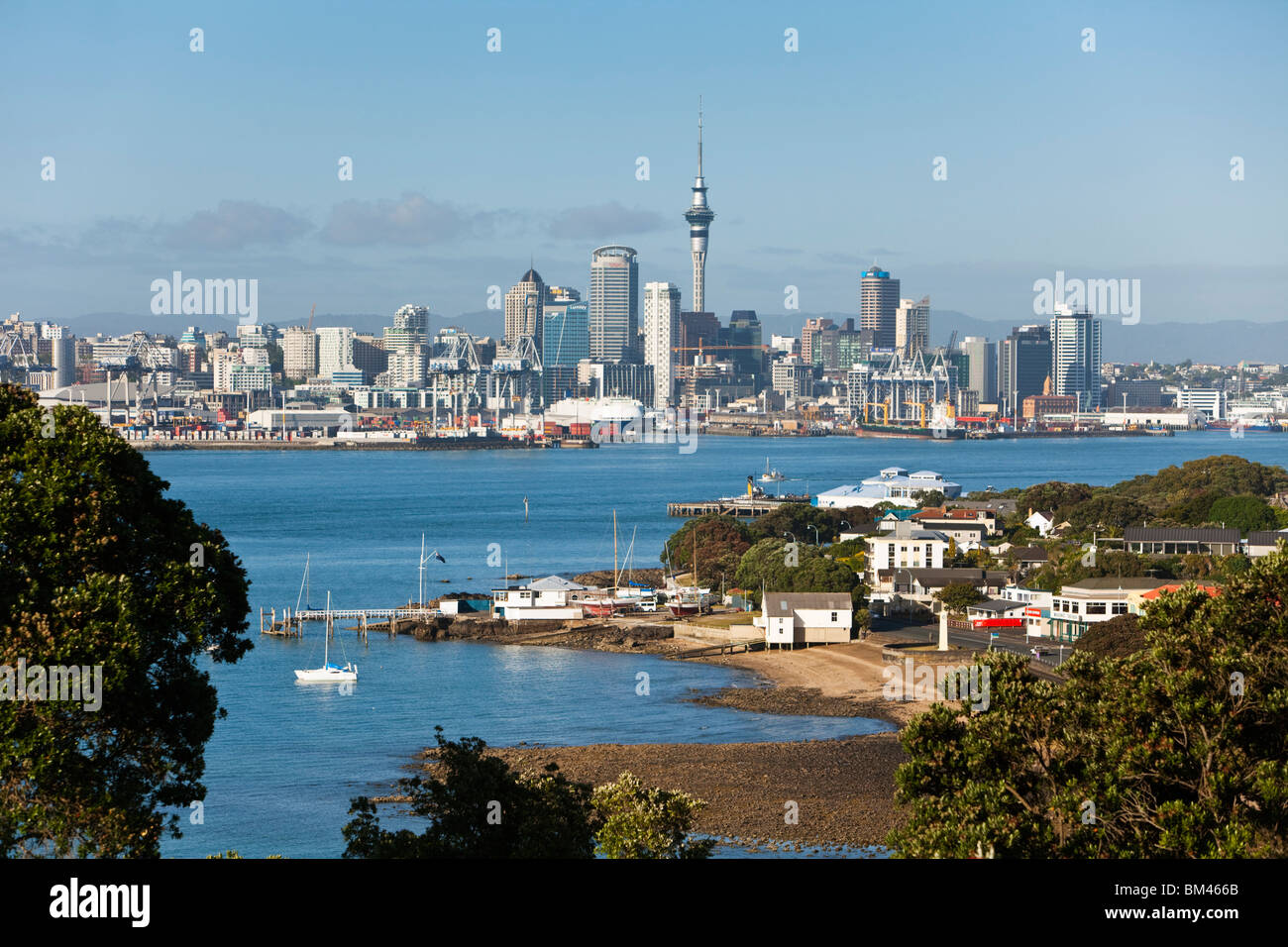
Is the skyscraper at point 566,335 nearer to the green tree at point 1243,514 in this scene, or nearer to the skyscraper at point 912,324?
the skyscraper at point 912,324

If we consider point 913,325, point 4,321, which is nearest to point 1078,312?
point 913,325

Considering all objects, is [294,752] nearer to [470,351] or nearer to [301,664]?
[301,664]

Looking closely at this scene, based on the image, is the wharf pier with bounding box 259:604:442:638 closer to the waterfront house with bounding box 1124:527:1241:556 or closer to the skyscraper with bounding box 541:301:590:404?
the waterfront house with bounding box 1124:527:1241:556

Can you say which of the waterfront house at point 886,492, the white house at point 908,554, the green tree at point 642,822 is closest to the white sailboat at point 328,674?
the white house at point 908,554

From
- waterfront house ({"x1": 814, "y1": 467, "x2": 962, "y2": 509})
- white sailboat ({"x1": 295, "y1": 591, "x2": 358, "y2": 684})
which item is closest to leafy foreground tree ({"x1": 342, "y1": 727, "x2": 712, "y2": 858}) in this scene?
white sailboat ({"x1": 295, "y1": 591, "x2": 358, "y2": 684})

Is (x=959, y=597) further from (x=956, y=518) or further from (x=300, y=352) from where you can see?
(x=300, y=352)

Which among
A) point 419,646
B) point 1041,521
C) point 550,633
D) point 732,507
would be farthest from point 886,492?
point 419,646

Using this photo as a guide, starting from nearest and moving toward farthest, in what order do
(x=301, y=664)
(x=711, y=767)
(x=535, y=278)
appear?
(x=711, y=767)
(x=301, y=664)
(x=535, y=278)
